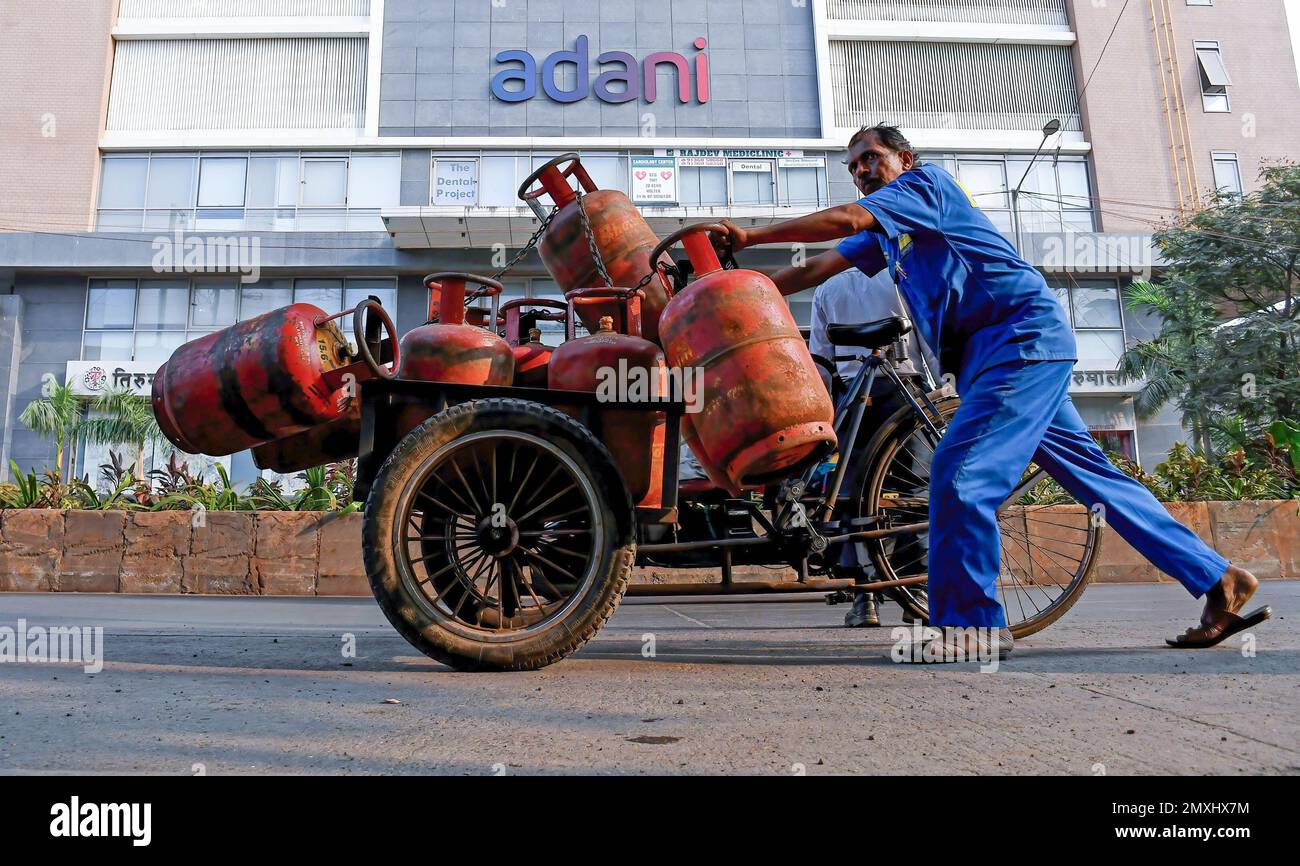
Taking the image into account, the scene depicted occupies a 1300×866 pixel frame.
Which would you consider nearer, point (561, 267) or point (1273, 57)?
point (561, 267)

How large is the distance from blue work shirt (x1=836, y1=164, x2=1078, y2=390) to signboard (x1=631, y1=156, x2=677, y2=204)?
74.2 feet

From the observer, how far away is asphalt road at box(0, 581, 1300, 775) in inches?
62.4

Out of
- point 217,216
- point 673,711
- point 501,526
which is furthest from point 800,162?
point 673,711

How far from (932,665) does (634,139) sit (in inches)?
971

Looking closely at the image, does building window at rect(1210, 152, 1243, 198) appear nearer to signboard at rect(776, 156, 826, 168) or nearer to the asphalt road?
signboard at rect(776, 156, 826, 168)

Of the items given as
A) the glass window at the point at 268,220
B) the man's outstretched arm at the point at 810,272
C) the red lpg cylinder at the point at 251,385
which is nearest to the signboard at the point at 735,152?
the glass window at the point at 268,220

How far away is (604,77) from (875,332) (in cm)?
2480

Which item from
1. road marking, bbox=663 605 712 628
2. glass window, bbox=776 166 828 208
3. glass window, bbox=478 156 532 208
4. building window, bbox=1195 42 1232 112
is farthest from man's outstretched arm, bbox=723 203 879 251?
building window, bbox=1195 42 1232 112

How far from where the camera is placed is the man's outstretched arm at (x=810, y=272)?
331 centimetres

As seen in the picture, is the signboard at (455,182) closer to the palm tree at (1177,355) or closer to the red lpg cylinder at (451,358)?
the palm tree at (1177,355)

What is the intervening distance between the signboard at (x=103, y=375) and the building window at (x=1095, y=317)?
2677 cm

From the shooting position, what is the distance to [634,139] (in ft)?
83.8
